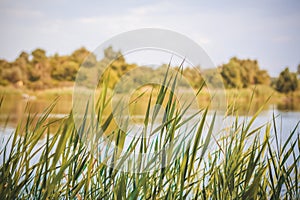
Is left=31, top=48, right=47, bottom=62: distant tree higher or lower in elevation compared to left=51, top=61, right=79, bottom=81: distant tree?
higher

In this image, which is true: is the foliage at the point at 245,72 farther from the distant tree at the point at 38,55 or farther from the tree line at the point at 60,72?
the distant tree at the point at 38,55

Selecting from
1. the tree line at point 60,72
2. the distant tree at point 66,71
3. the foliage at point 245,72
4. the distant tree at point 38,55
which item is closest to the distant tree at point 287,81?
the tree line at point 60,72

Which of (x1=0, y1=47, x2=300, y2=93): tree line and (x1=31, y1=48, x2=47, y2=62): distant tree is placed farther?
(x1=31, y1=48, x2=47, y2=62): distant tree

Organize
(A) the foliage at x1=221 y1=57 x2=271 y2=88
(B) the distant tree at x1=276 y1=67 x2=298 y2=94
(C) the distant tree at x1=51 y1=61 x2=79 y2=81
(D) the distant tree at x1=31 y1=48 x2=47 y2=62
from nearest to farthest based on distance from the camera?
(A) the foliage at x1=221 y1=57 x2=271 y2=88 → (B) the distant tree at x1=276 y1=67 x2=298 y2=94 → (C) the distant tree at x1=51 y1=61 x2=79 y2=81 → (D) the distant tree at x1=31 y1=48 x2=47 y2=62

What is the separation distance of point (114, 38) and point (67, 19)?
51.0 ft

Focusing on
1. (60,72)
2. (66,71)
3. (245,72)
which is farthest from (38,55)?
(245,72)

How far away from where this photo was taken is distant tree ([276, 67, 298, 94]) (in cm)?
1170

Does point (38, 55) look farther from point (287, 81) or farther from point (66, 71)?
point (287, 81)

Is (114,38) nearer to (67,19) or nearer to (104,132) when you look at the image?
(104,132)

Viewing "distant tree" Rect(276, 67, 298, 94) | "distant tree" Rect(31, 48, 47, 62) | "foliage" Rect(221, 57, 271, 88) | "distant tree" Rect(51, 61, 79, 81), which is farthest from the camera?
"distant tree" Rect(31, 48, 47, 62)

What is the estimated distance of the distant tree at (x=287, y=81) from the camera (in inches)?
460

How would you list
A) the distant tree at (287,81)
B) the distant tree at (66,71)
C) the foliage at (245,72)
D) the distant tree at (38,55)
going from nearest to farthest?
the foliage at (245,72) → the distant tree at (287,81) → the distant tree at (66,71) → the distant tree at (38,55)

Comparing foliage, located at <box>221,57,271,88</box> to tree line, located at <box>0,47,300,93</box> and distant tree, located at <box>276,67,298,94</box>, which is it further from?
distant tree, located at <box>276,67,298,94</box>

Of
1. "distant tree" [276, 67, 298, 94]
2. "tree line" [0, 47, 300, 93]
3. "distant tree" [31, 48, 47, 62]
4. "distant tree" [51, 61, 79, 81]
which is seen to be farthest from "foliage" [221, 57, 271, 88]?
"distant tree" [31, 48, 47, 62]
